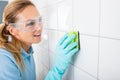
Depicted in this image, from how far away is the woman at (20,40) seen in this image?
0.96 m

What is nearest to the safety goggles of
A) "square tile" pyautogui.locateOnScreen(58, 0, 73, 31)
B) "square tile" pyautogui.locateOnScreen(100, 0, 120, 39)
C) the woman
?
the woman

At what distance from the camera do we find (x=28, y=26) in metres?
1.05

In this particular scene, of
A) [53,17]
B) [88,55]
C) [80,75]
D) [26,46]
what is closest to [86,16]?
[88,55]

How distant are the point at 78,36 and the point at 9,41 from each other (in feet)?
1.64

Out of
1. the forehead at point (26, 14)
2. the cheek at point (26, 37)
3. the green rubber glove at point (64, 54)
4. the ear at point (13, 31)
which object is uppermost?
the forehead at point (26, 14)

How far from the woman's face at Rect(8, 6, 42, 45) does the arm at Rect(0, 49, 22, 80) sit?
0.56ft

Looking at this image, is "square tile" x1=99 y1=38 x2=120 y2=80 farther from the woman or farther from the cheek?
the cheek

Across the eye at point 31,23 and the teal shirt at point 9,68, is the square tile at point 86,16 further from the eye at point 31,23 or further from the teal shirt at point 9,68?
the teal shirt at point 9,68

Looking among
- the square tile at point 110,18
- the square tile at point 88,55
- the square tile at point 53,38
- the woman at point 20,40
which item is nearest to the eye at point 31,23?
the woman at point 20,40

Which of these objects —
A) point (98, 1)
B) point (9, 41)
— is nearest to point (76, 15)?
point (98, 1)

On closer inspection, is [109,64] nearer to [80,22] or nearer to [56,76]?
[80,22]

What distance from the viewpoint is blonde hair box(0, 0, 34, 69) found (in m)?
1.03

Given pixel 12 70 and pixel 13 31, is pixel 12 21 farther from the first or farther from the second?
pixel 12 70

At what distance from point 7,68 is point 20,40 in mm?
255
